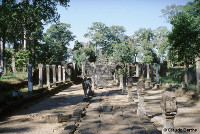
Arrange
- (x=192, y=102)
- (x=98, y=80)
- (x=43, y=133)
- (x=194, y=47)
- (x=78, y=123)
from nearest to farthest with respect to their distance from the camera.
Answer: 1. (x=43, y=133)
2. (x=78, y=123)
3. (x=192, y=102)
4. (x=98, y=80)
5. (x=194, y=47)

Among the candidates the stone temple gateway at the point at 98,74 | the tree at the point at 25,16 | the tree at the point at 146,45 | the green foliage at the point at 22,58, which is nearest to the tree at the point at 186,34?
the stone temple gateway at the point at 98,74

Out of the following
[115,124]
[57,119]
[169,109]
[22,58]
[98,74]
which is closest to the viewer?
[169,109]

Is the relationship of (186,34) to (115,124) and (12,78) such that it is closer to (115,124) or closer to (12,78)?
(115,124)

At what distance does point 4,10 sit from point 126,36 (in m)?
45.0

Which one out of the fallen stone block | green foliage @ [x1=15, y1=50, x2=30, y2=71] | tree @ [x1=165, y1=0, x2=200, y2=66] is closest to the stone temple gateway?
tree @ [x1=165, y1=0, x2=200, y2=66]

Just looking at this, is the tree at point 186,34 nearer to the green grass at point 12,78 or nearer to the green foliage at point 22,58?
the green grass at point 12,78

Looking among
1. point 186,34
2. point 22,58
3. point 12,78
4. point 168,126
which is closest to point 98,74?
point 12,78

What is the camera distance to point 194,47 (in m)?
16.9

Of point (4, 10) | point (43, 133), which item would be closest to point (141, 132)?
point (43, 133)

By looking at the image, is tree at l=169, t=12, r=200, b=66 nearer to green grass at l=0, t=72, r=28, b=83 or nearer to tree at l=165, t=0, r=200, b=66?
tree at l=165, t=0, r=200, b=66

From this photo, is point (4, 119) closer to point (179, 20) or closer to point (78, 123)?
point (78, 123)

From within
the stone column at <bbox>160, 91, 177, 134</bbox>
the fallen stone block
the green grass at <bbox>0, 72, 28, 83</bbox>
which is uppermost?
the green grass at <bbox>0, 72, 28, 83</bbox>

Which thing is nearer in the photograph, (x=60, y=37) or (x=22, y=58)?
(x=22, y=58)

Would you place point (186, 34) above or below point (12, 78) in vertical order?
Result: above
